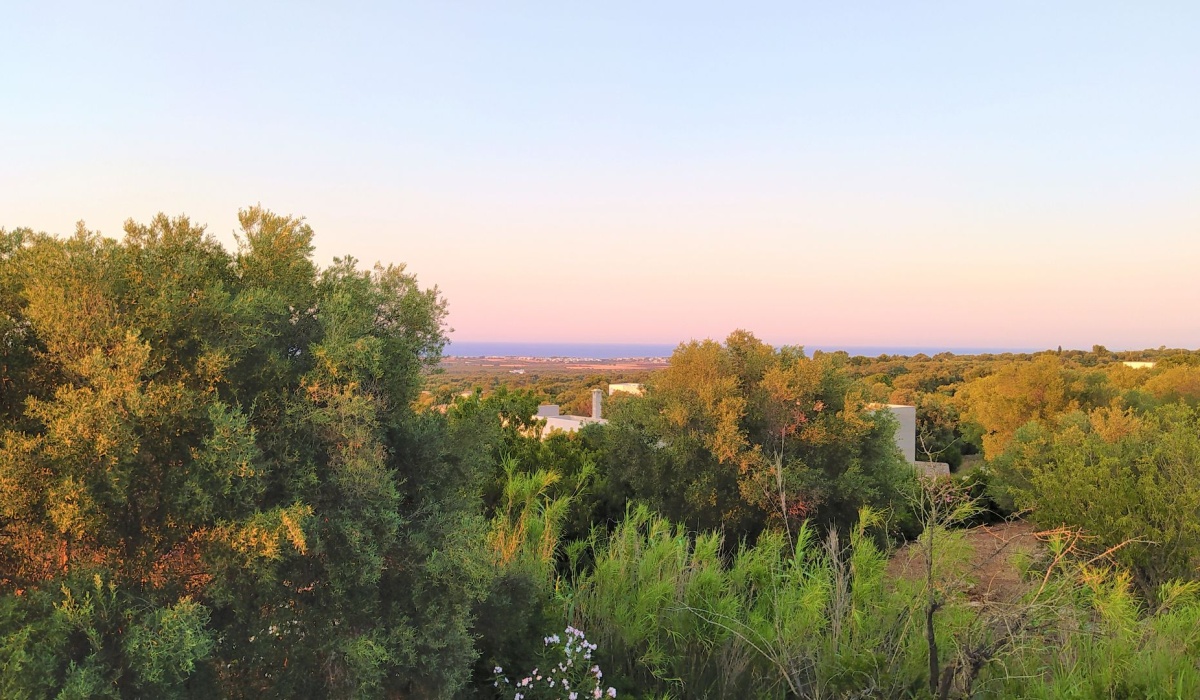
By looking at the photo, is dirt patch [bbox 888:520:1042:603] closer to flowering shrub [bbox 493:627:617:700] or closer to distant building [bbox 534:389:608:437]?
flowering shrub [bbox 493:627:617:700]

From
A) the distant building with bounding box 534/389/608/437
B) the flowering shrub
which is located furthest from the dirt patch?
the distant building with bounding box 534/389/608/437

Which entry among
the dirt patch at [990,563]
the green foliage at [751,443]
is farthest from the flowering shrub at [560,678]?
the green foliage at [751,443]

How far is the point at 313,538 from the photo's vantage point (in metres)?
2.93

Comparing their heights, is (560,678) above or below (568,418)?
above

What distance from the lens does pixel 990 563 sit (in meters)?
6.65

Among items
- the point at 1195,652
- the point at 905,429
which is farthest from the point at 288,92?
the point at 905,429

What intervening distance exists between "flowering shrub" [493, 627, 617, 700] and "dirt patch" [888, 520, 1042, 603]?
2270 mm

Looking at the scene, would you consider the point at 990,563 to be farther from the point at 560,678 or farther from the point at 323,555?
the point at 323,555

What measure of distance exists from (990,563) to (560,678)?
4953 mm

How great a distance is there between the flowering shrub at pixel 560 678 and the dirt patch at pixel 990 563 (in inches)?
89.4

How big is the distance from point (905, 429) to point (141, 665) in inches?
834

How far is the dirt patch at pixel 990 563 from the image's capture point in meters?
4.51

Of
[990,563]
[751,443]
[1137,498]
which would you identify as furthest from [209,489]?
[1137,498]

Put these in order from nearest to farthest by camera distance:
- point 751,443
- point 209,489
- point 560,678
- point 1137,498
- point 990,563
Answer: point 209,489
point 560,678
point 990,563
point 1137,498
point 751,443
